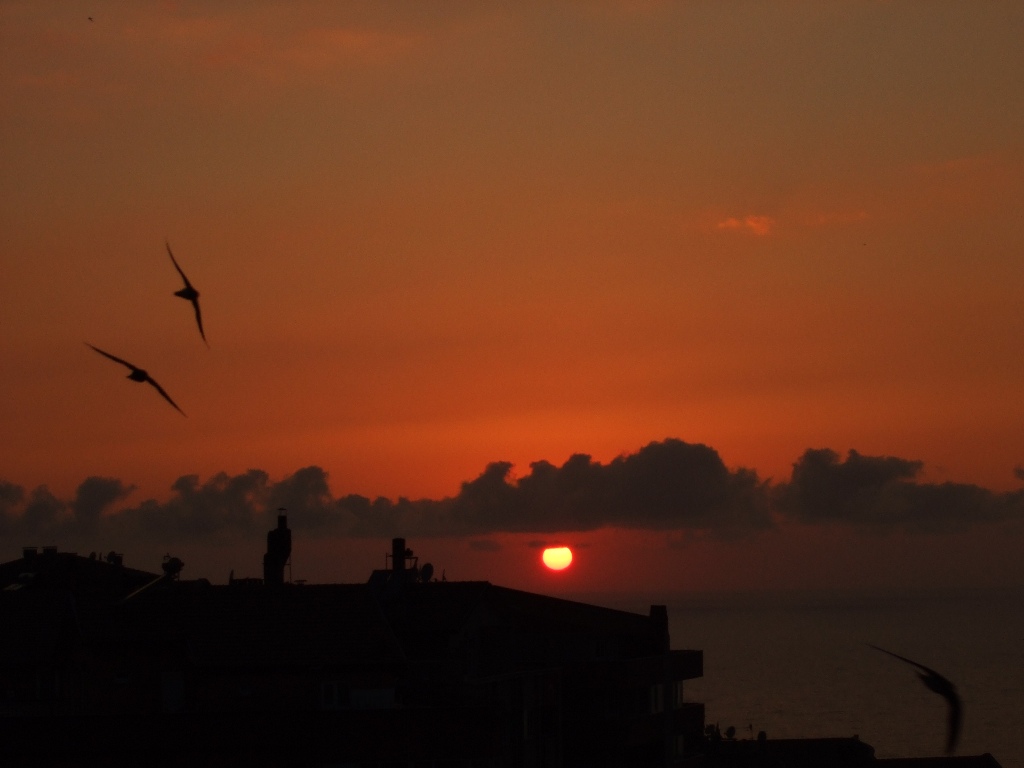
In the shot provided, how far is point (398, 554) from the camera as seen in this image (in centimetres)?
6781

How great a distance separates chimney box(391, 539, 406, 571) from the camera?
67.4 metres

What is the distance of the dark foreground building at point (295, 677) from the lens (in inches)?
2060

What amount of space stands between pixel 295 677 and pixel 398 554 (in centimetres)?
1376

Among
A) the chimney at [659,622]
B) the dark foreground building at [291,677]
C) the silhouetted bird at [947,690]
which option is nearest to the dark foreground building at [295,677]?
the dark foreground building at [291,677]

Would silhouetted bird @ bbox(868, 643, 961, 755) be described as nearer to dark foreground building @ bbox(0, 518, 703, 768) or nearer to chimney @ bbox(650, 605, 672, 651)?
dark foreground building @ bbox(0, 518, 703, 768)

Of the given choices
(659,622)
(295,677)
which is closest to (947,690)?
(295,677)

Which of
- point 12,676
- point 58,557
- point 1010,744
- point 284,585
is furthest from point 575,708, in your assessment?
point 1010,744

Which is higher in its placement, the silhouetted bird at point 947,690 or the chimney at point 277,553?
the chimney at point 277,553

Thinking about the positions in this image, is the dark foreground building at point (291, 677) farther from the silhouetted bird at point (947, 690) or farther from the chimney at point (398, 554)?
the silhouetted bird at point (947, 690)

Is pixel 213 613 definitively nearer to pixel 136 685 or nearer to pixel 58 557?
pixel 136 685

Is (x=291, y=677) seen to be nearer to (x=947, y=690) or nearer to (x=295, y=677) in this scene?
(x=295, y=677)

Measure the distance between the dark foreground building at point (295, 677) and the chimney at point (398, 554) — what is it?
0.08 metres

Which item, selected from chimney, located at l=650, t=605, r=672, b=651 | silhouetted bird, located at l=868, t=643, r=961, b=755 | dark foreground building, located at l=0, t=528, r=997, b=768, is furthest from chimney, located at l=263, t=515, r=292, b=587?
silhouetted bird, located at l=868, t=643, r=961, b=755

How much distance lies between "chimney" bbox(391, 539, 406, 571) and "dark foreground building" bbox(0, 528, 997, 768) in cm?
→ 8
